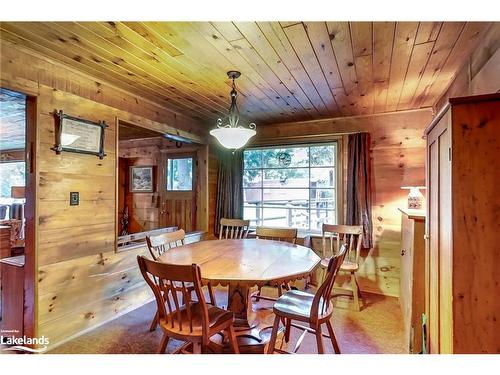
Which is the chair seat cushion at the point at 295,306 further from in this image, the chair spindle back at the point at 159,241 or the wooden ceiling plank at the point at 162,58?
the wooden ceiling plank at the point at 162,58

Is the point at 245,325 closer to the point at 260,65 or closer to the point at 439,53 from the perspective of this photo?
the point at 260,65

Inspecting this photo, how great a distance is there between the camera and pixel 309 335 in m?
2.36

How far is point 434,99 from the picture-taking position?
2.90m

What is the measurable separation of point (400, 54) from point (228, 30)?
48.7 inches

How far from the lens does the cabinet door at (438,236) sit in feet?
4.09

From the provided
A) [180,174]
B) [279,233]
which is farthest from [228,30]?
[180,174]

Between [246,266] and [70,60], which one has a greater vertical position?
[70,60]

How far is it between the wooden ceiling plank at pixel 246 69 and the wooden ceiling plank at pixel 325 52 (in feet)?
1.71

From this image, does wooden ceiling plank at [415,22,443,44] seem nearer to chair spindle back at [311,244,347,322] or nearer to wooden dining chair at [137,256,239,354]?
chair spindle back at [311,244,347,322]

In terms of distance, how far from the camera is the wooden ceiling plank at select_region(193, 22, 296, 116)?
1664mm

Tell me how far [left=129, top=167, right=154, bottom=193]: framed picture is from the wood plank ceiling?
1989 millimetres

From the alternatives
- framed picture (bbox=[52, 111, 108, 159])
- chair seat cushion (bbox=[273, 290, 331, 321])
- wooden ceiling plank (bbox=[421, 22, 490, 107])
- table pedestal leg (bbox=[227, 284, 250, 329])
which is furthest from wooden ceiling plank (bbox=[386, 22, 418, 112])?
framed picture (bbox=[52, 111, 108, 159])

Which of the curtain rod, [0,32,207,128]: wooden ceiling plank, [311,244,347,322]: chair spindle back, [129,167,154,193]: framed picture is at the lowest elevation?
[311,244,347,322]: chair spindle back

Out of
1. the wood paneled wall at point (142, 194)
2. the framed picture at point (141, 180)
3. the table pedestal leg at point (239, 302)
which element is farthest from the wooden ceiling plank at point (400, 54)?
the framed picture at point (141, 180)
